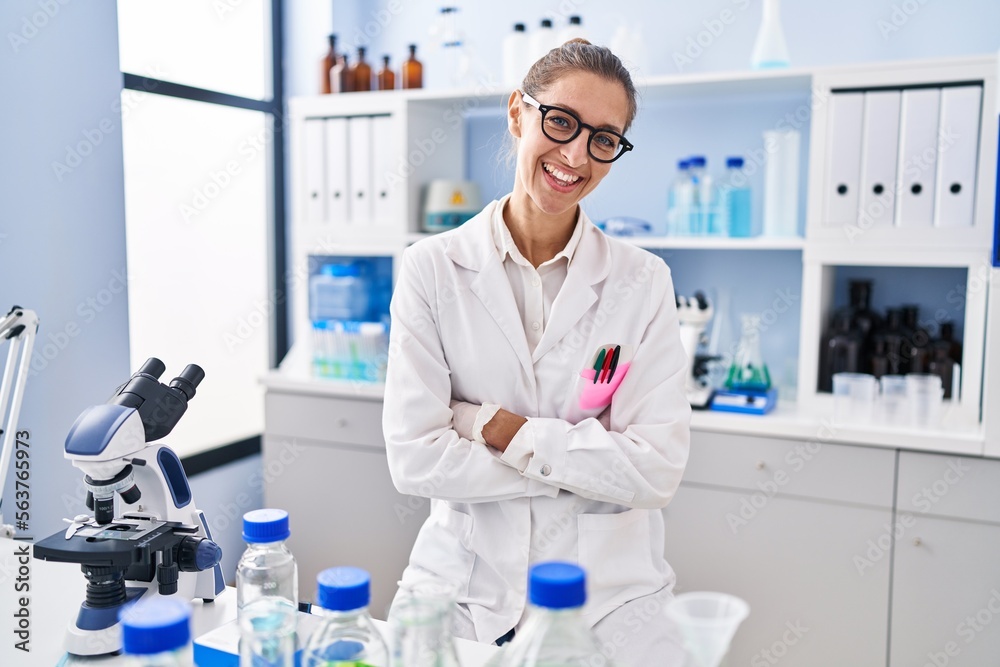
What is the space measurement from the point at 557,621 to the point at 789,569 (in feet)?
5.88

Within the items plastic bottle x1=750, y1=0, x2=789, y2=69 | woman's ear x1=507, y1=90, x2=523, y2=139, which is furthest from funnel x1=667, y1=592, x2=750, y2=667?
plastic bottle x1=750, y1=0, x2=789, y2=69

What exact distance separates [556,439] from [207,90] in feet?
7.36

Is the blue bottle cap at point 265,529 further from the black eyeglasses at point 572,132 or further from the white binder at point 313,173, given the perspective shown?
the white binder at point 313,173

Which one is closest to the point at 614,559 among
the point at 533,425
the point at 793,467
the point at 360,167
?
the point at 533,425

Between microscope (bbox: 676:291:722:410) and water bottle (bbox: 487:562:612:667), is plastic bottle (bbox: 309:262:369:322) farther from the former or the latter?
water bottle (bbox: 487:562:612:667)

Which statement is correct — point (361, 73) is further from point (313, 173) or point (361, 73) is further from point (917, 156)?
point (917, 156)

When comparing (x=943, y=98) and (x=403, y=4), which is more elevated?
(x=403, y=4)

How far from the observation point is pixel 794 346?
2.80m

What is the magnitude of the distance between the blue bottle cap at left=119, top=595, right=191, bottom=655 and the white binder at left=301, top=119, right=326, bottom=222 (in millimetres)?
2450

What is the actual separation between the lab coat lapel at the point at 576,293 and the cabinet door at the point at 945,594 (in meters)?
1.17

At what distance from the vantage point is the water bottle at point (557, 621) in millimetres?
730

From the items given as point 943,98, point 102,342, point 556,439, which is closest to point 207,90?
point 102,342

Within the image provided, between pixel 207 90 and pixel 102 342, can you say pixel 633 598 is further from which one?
pixel 207 90

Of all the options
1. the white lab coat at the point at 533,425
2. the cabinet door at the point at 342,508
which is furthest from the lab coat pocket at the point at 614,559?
the cabinet door at the point at 342,508
